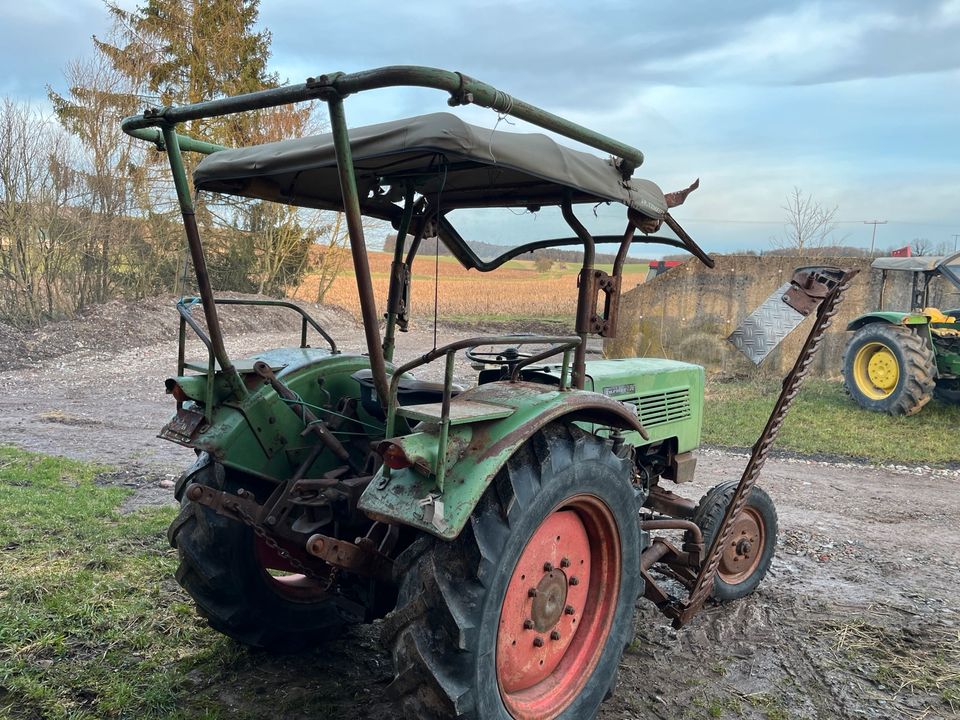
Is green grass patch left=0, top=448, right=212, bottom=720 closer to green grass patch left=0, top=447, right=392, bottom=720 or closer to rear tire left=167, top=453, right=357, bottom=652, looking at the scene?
green grass patch left=0, top=447, right=392, bottom=720

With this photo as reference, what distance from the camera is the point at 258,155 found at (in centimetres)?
285

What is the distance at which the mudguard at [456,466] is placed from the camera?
7.57ft

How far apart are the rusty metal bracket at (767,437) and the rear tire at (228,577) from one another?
1537 millimetres

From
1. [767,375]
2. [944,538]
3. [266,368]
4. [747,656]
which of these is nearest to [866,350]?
[767,375]

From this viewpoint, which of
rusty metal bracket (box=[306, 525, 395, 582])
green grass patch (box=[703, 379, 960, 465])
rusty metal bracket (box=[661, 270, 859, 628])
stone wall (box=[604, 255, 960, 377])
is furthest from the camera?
stone wall (box=[604, 255, 960, 377])

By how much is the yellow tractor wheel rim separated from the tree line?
11.3m

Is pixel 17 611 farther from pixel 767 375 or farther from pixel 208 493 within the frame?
pixel 767 375

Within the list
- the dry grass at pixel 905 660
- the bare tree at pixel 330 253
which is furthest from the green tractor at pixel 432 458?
the bare tree at pixel 330 253

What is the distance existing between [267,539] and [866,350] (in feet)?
34.5

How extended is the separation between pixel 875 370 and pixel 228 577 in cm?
1043

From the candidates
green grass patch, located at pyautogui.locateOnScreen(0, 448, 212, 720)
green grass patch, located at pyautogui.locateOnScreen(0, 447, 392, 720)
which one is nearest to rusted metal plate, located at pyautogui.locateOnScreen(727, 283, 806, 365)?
green grass patch, located at pyautogui.locateOnScreen(0, 447, 392, 720)

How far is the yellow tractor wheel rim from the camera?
35.9ft

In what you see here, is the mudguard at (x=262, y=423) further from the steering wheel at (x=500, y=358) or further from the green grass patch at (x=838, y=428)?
the green grass patch at (x=838, y=428)

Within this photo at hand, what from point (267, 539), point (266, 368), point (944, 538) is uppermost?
point (266, 368)
